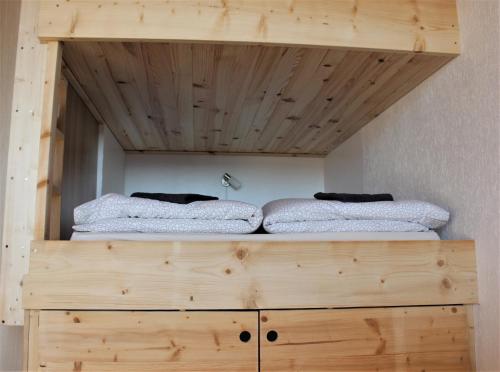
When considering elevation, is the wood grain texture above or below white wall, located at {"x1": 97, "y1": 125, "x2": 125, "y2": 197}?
below

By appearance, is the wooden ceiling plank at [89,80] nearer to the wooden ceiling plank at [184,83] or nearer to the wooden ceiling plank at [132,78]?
the wooden ceiling plank at [132,78]

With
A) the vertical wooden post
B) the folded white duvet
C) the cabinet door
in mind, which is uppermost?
the vertical wooden post

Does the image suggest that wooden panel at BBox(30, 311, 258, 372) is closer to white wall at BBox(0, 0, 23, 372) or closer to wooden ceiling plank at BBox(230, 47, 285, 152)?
white wall at BBox(0, 0, 23, 372)

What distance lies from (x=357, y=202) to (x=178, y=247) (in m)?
0.59

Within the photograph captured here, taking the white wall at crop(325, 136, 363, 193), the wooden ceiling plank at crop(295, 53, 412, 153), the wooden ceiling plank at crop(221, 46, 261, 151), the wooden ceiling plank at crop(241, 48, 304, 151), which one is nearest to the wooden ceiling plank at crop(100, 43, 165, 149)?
the wooden ceiling plank at crop(221, 46, 261, 151)

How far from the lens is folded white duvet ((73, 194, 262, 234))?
119 centimetres

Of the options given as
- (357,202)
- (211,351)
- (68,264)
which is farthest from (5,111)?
(357,202)

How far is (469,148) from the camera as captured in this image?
1.25 metres

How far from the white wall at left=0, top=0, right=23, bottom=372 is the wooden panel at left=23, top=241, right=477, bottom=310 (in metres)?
0.47

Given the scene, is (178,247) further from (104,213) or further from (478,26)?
(478,26)

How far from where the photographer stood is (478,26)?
122cm

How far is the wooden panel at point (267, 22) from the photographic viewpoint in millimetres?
1217

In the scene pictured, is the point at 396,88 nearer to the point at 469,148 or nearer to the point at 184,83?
the point at 469,148

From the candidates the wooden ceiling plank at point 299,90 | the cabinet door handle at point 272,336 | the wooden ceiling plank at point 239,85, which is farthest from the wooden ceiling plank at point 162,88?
the cabinet door handle at point 272,336
